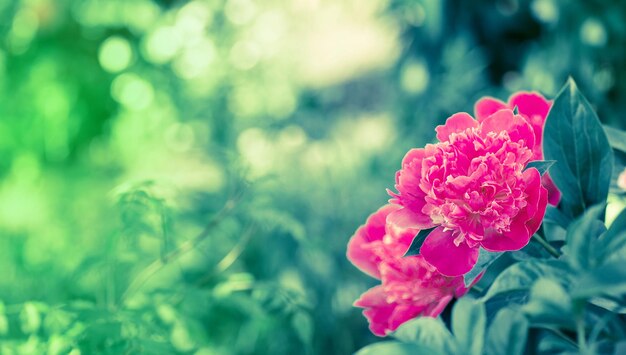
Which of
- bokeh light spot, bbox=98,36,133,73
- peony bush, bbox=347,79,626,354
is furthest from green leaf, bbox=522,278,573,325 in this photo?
bokeh light spot, bbox=98,36,133,73

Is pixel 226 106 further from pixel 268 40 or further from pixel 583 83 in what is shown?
pixel 583 83

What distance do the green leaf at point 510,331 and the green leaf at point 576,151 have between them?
13 centimetres

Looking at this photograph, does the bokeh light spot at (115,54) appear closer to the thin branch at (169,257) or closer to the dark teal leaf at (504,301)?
the thin branch at (169,257)

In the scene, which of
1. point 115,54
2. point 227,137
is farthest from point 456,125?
point 115,54

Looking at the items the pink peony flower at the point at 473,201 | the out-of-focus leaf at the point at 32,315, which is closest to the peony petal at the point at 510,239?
the pink peony flower at the point at 473,201

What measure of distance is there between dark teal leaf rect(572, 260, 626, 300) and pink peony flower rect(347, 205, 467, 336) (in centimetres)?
12

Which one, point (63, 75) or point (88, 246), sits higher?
point (63, 75)

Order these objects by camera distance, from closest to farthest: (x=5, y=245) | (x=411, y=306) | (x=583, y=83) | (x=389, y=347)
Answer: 1. (x=389, y=347)
2. (x=411, y=306)
3. (x=583, y=83)
4. (x=5, y=245)

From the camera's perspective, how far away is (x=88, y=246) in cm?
149

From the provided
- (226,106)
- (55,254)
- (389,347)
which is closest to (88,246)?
(55,254)

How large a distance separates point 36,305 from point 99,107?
1785mm

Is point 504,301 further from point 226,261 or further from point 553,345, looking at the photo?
point 226,261

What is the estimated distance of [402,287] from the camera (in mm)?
425

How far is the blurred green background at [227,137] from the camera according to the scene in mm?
752
